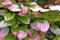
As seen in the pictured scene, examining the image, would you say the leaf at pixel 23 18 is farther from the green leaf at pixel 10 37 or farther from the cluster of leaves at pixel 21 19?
the green leaf at pixel 10 37

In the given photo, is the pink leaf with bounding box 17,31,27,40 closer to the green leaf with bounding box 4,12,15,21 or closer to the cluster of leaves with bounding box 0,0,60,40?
the cluster of leaves with bounding box 0,0,60,40

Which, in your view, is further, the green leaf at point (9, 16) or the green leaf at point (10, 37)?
the green leaf at point (10, 37)

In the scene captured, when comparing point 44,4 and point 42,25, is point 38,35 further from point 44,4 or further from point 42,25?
point 44,4

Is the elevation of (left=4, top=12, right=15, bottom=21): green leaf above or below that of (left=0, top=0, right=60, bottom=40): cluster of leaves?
above

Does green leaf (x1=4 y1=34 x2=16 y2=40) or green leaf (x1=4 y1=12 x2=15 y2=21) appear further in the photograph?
green leaf (x1=4 y1=34 x2=16 y2=40)

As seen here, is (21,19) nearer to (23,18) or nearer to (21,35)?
(23,18)

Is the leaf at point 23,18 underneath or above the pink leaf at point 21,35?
above

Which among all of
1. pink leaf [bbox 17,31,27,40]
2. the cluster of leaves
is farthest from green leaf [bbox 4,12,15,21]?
pink leaf [bbox 17,31,27,40]

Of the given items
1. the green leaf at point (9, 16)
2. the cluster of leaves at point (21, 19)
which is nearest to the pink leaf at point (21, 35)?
the cluster of leaves at point (21, 19)

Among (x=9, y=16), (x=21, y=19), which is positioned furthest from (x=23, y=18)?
(x=9, y=16)

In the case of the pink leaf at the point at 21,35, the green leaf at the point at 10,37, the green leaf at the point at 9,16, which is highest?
the green leaf at the point at 9,16

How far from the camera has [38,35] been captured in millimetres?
1515

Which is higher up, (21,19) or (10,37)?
(21,19)

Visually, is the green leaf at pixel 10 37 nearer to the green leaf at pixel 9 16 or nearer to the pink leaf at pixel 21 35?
the pink leaf at pixel 21 35
